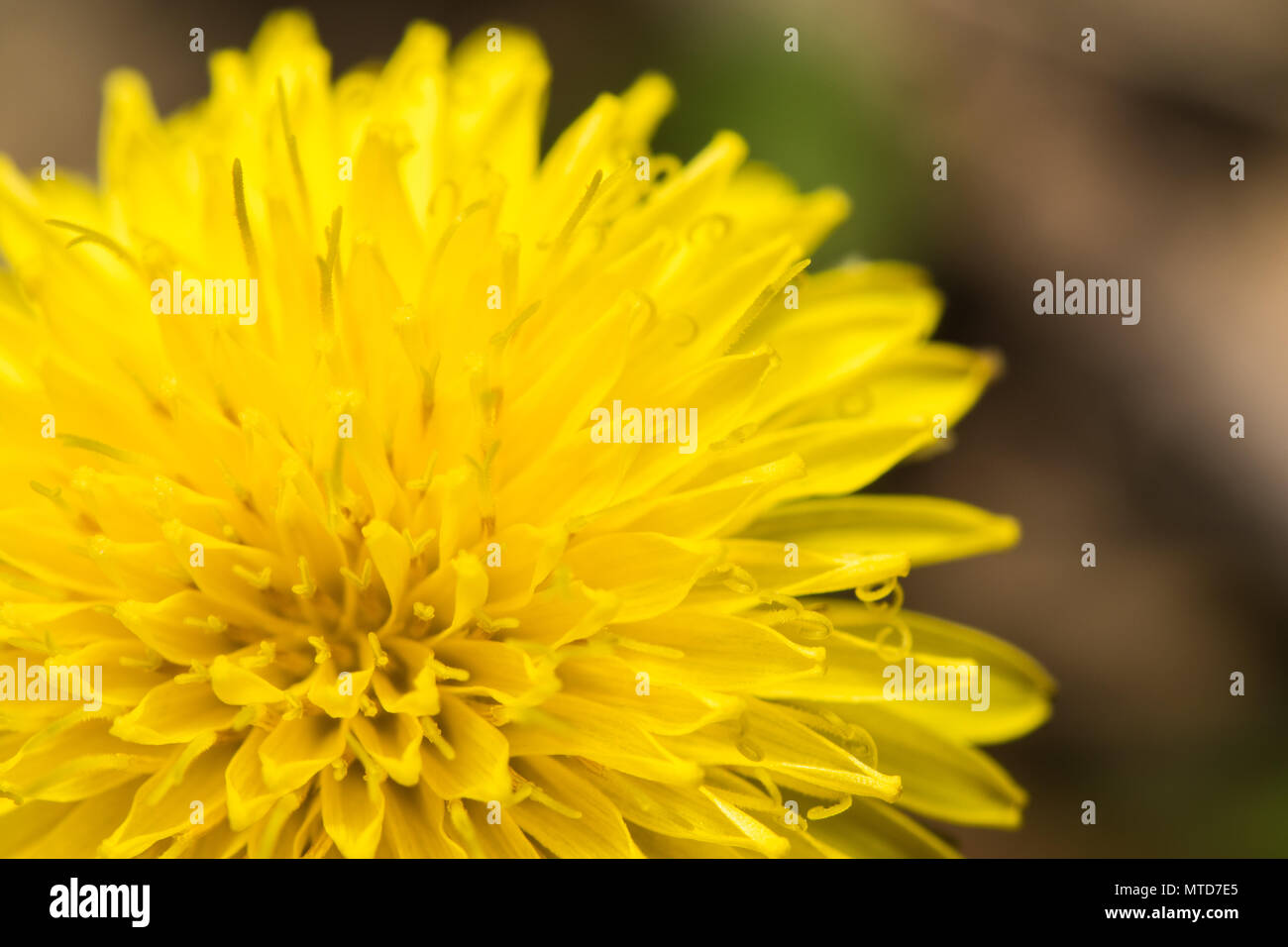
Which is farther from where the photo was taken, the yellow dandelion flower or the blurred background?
the blurred background

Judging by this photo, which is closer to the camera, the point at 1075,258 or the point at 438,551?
the point at 438,551

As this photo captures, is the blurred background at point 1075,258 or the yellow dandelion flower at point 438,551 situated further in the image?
the blurred background at point 1075,258

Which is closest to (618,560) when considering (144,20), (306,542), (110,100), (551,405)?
(551,405)

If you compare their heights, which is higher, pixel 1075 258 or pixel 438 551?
pixel 1075 258

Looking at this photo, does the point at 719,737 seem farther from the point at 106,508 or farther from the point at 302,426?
→ the point at 106,508
